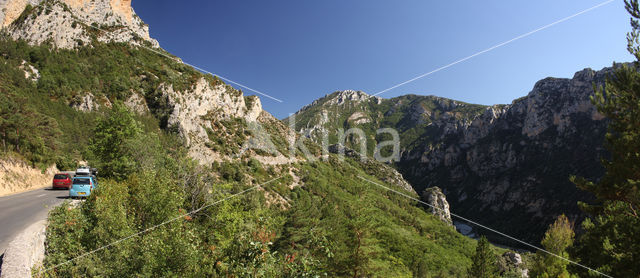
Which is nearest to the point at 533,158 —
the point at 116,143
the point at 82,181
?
the point at 116,143

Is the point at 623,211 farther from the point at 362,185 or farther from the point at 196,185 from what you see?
the point at 196,185

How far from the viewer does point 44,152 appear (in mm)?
27906

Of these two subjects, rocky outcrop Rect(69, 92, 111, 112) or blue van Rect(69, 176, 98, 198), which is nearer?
blue van Rect(69, 176, 98, 198)

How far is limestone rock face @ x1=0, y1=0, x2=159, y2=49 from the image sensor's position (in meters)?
53.5

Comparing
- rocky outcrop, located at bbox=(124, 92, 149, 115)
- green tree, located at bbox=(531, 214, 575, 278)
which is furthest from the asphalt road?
green tree, located at bbox=(531, 214, 575, 278)

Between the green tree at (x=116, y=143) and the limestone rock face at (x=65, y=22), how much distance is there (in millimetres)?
56969

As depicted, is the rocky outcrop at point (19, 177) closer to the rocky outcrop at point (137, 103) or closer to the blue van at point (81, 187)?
the blue van at point (81, 187)

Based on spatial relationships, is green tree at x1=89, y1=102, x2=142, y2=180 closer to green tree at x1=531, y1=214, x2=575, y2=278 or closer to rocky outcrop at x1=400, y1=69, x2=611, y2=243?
green tree at x1=531, y1=214, x2=575, y2=278

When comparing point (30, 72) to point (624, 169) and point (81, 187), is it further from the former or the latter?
point (624, 169)

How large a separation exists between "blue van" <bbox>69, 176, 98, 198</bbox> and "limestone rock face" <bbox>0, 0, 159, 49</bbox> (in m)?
64.4

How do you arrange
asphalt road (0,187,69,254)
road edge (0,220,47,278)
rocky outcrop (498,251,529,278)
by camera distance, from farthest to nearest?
1. rocky outcrop (498,251,529,278)
2. asphalt road (0,187,69,254)
3. road edge (0,220,47,278)

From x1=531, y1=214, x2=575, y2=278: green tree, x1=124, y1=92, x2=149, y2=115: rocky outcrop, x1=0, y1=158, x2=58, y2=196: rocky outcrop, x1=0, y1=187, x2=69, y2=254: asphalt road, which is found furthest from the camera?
x1=124, y1=92, x2=149, y2=115: rocky outcrop

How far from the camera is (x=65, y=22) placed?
6088cm

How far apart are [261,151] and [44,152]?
129 feet
